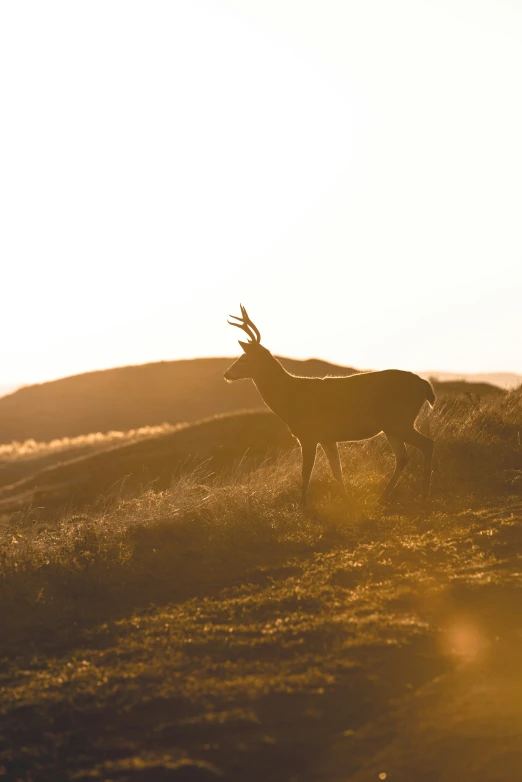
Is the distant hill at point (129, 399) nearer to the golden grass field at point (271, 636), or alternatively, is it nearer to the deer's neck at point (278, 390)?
the deer's neck at point (278, 390)

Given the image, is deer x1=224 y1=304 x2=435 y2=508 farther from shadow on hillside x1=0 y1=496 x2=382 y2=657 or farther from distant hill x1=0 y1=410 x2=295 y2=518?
distant hill x1=0 y1=410 x2=295 y2=518

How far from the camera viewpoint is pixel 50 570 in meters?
8.52

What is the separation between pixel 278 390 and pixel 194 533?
98.7 inches

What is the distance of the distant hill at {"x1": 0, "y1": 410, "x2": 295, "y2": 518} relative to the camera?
2473cm

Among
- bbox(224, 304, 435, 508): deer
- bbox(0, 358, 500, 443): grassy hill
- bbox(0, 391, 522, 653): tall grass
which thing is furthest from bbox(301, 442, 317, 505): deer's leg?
bbox(0, 358, 500, 443): grassy hill

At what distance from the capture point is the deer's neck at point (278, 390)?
11055 millimetres

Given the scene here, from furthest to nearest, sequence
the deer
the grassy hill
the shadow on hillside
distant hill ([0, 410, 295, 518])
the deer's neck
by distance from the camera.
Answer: the grassy hill
distant hill ([0, 410, 295, 518])
the deer's neck
the deer
the shadow on hillside

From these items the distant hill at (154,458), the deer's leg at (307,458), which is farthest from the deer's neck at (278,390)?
the distant hill at (154,458)

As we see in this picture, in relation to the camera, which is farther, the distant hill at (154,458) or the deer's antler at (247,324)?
the distant hill at (154,458)

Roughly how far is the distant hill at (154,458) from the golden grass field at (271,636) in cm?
1323

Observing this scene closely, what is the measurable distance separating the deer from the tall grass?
0.49 meters

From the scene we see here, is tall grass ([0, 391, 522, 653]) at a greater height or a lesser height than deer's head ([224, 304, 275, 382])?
lesser

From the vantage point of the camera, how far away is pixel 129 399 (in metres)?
49.4

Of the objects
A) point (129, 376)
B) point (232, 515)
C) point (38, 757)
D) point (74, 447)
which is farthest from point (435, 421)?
point (129, 376)
